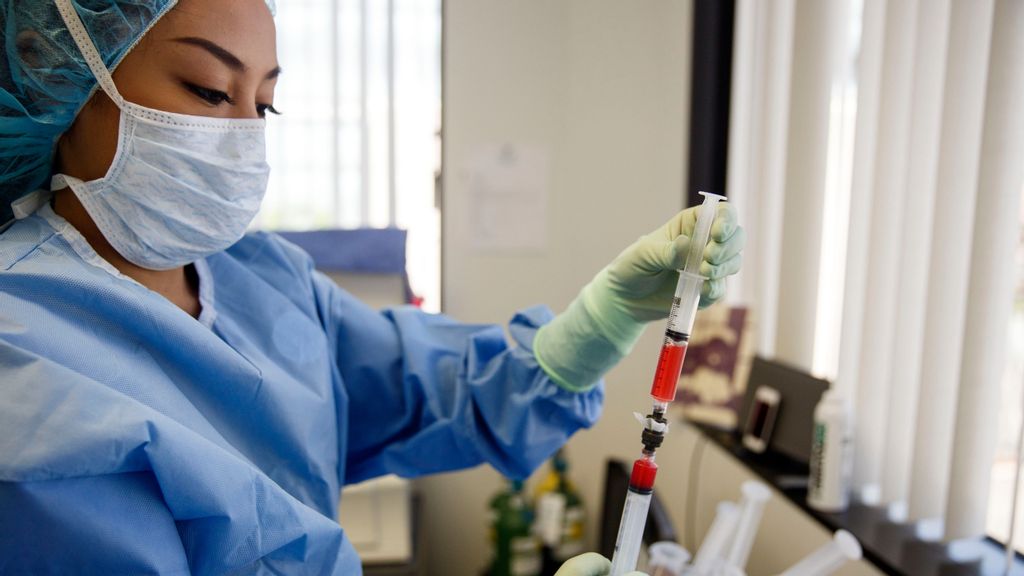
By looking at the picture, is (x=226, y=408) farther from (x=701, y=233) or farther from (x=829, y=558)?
(x=829, y=558)

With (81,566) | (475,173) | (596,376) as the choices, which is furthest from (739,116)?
(81,566)

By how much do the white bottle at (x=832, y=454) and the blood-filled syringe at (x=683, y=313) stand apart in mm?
780

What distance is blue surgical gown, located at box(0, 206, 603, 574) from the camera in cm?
55

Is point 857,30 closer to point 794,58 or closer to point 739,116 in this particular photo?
point 794,58

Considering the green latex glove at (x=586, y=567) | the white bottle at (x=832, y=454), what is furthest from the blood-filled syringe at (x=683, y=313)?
the white bottle at (x=832, y=454)

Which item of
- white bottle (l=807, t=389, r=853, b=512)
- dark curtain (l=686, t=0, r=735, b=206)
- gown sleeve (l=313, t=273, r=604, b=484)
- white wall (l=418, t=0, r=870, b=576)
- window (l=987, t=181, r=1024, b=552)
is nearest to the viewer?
gown sleeve (l=313, t=273, r=604, b=484)

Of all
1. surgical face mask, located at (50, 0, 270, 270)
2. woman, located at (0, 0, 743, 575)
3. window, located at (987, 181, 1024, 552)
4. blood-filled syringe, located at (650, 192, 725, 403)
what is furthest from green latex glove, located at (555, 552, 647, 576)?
window, located at (987, 181, 1024, 552)

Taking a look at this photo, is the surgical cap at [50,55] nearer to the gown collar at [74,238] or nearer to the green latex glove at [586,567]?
the gown collar at [74,238]

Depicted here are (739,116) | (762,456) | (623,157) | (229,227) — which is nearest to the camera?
(229,227)

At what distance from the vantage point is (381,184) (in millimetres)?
2232

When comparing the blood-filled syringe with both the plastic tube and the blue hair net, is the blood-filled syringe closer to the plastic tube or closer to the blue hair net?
the plastic tube

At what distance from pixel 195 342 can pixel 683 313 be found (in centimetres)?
53

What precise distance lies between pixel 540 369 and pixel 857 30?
1.07 metres

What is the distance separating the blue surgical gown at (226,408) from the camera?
554 millimetres
